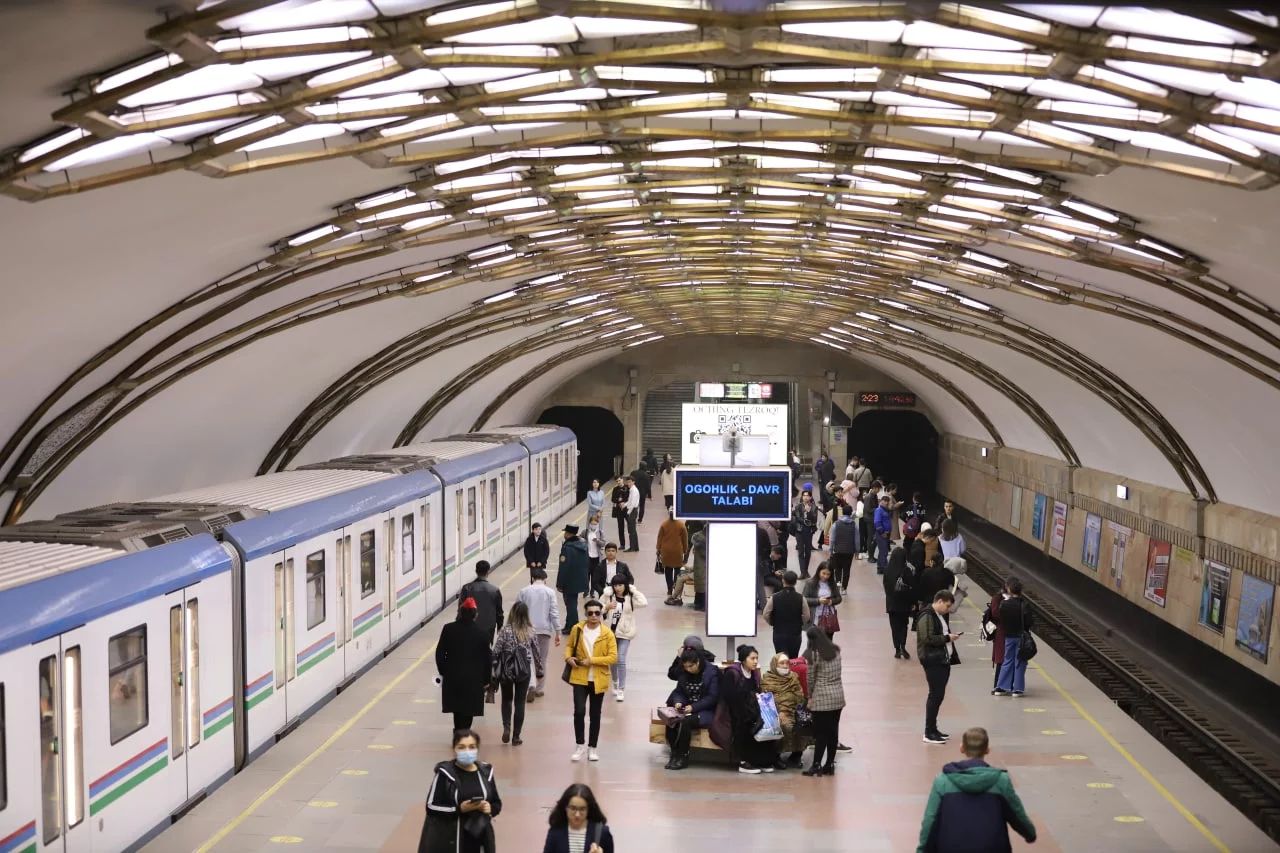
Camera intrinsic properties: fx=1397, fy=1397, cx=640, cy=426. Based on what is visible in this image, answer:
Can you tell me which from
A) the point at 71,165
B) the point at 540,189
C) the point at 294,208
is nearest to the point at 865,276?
the point at 540,189

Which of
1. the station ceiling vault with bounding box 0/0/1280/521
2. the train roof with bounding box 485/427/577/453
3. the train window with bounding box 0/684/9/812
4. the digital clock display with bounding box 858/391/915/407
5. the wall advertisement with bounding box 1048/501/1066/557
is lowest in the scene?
the wall advertisement with bounding box 1048/501/1066/557

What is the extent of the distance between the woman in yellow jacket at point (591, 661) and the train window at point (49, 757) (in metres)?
4.52

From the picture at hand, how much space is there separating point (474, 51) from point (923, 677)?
954 centimetres

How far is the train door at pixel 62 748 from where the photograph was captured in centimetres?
836

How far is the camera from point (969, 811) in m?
7.26

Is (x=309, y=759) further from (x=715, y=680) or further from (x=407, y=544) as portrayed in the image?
(x=407, y=544)

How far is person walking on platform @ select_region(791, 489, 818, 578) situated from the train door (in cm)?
1521

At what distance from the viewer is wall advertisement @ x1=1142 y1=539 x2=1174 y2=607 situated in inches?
941

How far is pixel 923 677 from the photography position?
16469 millimetres

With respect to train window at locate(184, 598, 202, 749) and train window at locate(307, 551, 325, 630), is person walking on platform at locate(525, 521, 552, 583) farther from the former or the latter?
train window at locate(184, 598, 202, 749)

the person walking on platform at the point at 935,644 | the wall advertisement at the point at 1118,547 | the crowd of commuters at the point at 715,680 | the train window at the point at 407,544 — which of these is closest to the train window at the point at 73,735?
the crowd of commuters at the point at 715,680

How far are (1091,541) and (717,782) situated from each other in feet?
62.9

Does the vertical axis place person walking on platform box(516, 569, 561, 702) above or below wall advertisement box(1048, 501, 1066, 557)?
above

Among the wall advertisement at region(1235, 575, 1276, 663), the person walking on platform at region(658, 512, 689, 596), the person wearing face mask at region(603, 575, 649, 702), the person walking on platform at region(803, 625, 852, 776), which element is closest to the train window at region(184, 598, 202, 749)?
the person wearing face mask at region(603, 575, 649, 702)
